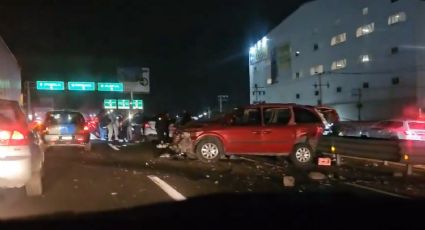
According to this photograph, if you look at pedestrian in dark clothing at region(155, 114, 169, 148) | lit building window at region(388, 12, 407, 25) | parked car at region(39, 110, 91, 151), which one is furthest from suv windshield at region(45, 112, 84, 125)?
lit building window at region(388, 12, 407, 25)

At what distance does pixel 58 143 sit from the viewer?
21422 mm

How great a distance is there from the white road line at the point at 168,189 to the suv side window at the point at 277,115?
207 inches

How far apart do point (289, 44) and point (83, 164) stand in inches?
3096


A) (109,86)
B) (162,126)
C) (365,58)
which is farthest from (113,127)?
(365,58)

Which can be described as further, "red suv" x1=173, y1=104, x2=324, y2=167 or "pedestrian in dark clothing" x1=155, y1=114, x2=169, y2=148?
"pedestrian in dark clothing" x1=155, y1=114, x2=169, y2=148

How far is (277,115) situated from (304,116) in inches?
32.2

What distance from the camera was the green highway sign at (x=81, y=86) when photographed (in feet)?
207

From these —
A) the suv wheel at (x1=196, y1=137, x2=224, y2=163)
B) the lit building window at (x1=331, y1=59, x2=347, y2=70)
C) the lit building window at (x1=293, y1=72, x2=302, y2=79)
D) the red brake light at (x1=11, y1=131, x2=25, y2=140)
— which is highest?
the lit building window at (x1=331, y1=59, x2=347, y2=70)

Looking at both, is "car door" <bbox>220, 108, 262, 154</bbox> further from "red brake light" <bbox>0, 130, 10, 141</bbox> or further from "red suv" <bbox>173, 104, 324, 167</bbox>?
"red brake light" <bbox>0, 130, 10, 141</bbox>

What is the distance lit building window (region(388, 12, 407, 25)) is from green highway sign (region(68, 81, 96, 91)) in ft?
109

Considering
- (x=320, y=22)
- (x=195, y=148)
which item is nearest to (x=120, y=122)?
(x=195, y=148)

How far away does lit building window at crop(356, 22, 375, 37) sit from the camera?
6931cm

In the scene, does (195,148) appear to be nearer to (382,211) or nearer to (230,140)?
(230,140)

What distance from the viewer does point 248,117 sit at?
17.7m
